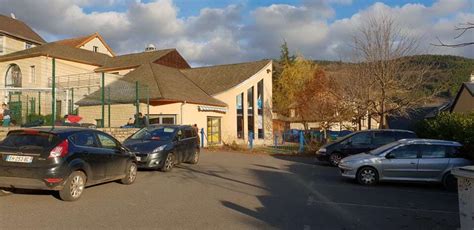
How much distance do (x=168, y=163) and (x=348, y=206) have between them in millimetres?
6768

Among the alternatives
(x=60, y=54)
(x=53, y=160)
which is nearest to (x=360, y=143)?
(x=53, y=160)

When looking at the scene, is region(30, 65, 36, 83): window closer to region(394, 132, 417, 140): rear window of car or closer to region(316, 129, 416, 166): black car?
region(316, 129, 416, 166): black car

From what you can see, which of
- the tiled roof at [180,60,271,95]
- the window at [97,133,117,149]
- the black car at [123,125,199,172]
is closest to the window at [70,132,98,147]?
the window at [97,133,117,149]

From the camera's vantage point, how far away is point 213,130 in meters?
33.0

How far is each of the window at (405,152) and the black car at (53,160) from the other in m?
8.08

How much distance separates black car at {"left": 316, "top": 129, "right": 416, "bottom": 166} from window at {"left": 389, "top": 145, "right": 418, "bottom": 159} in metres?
5.08

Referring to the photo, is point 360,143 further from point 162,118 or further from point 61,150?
point 162,118

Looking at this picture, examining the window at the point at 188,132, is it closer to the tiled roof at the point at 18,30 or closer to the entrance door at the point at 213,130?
the entrance door at the point at 213,130

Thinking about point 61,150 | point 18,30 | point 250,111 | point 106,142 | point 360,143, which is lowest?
point 360,143

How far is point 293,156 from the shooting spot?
940 inches

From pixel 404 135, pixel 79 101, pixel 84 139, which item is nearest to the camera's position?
pixel 84 139

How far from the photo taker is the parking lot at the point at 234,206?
736cm

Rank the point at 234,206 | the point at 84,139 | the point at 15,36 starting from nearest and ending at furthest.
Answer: the point at 234,206, the point at 84,139, the point at 15,36

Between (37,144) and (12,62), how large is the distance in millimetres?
35803
